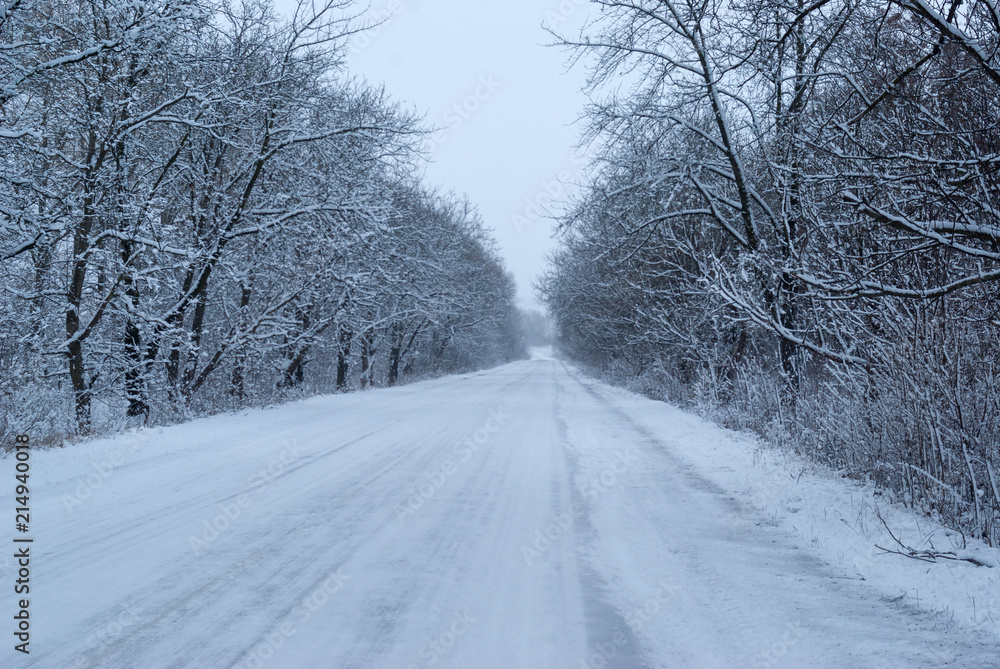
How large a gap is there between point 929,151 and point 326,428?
10.1 meters

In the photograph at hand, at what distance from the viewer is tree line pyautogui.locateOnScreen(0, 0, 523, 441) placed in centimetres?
941

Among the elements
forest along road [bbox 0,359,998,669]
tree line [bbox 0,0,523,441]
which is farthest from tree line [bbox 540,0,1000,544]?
tree line [bbox 0,0,523,441]

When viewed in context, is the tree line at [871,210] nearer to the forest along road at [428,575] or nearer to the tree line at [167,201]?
the forest along road at [428,575]

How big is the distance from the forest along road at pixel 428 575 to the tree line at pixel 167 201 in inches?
174

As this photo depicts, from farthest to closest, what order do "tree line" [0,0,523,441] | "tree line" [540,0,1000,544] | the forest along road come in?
"tree line" [0,0,523,441] < "tree line" [540,0,1000,544] < the forest along road

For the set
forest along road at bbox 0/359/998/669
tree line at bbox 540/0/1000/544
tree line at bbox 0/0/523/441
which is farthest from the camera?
tree line at bbox 0/0/523/441

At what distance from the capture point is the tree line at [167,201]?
9414 mm

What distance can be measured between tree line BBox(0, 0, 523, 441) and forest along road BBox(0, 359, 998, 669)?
4418 mm

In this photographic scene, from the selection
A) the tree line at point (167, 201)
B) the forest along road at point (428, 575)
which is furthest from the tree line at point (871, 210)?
the tree line at point (167, 201)

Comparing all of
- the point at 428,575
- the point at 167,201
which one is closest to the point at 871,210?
the point at 428,575

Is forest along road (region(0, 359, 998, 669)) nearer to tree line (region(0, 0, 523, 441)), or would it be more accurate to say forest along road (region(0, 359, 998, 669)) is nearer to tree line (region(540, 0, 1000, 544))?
tree line (region(540, 0, 1000, 544))

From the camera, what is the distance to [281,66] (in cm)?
1386

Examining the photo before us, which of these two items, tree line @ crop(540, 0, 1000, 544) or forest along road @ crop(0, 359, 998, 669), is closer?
forest along road @ crop(0, 359, 998, 669)

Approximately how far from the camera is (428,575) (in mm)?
4078
